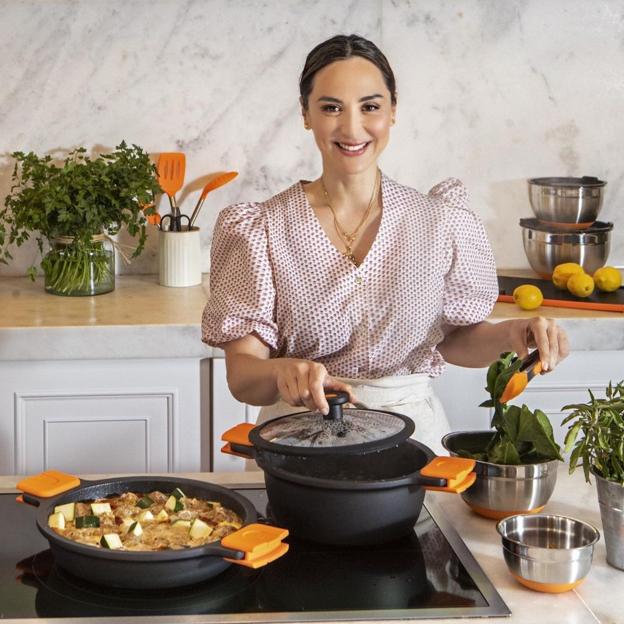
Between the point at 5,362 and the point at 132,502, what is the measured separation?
1229mm

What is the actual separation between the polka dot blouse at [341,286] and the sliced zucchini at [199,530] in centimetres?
62

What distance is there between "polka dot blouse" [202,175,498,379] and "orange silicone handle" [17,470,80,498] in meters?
0.52

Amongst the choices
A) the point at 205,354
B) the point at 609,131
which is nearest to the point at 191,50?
the point at 205,354

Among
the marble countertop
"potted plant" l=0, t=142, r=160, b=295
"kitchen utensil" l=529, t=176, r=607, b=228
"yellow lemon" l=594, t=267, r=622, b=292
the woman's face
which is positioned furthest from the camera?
"kitchen utensil" l=529, t=176, r=607, b=228

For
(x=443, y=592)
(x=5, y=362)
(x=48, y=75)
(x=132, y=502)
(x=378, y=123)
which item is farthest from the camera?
(x=48, y=75)

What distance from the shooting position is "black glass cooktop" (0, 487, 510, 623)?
3.93 ft

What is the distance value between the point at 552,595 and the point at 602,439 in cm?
20

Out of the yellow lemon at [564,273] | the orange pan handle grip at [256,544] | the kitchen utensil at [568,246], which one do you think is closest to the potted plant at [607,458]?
the orange pan handle grip at [256,544]

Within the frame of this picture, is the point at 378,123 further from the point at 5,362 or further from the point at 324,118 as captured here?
the point at 5,362

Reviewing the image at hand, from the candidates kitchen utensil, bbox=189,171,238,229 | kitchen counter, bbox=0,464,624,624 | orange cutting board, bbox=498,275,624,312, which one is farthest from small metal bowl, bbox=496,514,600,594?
kitchen utensil, bbox=189,171,238,229

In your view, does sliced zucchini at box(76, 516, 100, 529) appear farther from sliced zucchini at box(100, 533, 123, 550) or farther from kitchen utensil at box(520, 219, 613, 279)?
kitchen utensil at box(520, 219, 613, 279)

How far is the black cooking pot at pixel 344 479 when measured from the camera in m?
1.30

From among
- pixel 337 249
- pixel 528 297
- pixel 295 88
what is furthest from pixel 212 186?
pixel 337 249

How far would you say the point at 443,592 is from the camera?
1252 mm
